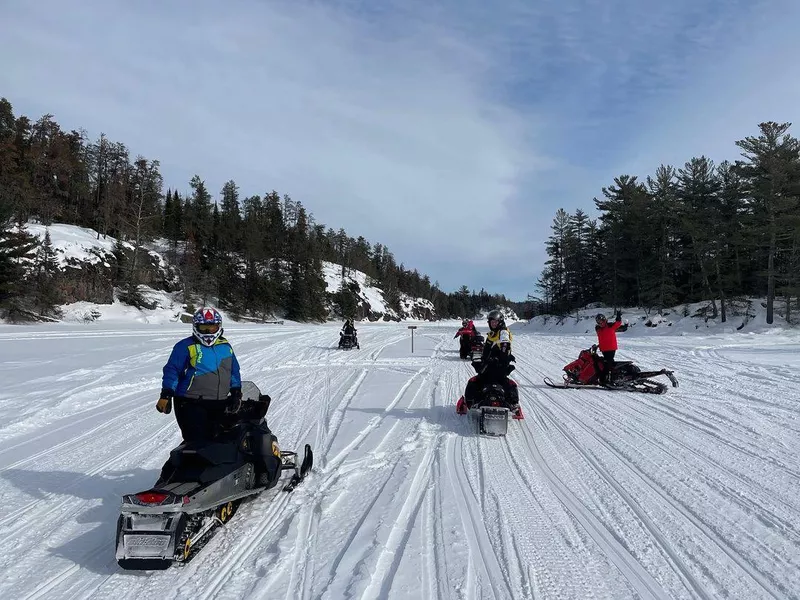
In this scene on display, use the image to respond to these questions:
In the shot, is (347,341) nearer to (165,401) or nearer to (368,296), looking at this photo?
(165,401)

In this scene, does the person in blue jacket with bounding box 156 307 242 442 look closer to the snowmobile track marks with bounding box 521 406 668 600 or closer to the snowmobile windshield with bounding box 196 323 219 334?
the snowmobile windshield with bounding box 196 323 219 334

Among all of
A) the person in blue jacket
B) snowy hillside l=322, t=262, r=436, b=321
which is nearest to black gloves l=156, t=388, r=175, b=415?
the person in blue jacket

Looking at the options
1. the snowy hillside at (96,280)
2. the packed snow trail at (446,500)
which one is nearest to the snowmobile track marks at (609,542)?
the packed snow trail at (446,500)

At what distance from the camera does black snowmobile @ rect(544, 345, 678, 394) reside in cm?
1041

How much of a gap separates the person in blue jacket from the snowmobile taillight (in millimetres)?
928

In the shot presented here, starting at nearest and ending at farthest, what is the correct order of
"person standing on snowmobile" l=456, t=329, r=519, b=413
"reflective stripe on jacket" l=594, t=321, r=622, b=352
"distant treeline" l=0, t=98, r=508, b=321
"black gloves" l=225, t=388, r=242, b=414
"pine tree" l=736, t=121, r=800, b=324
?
"black gloves" l=225, t=388, r=242, b=414 → "person standing on snowmobile" l=456, t=329, r=519, b=413 → "reflective stripe on jacket" l=594, t=321, r=622, b=352 → "pine tree" l=736, t=121, r=800, b=324 → "distant treeline" l=0, t=98, r=508, b=321

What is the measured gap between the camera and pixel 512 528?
3.93m

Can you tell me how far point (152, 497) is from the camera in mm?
3244

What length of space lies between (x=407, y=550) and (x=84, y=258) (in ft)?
162

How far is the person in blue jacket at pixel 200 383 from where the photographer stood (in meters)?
4.28

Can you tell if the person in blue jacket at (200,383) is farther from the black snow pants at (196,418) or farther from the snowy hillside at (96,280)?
the snowy hillside at (96,280)

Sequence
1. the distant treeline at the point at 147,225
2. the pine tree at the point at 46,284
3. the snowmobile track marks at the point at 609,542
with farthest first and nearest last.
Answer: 1. the distant treeline at the point at 147,225
2. the pine tree at the point at 46,284
3. the snowmobile track marks at the point at 609,542

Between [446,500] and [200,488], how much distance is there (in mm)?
2262

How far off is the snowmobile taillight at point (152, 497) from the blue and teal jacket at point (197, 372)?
1.12 metres
